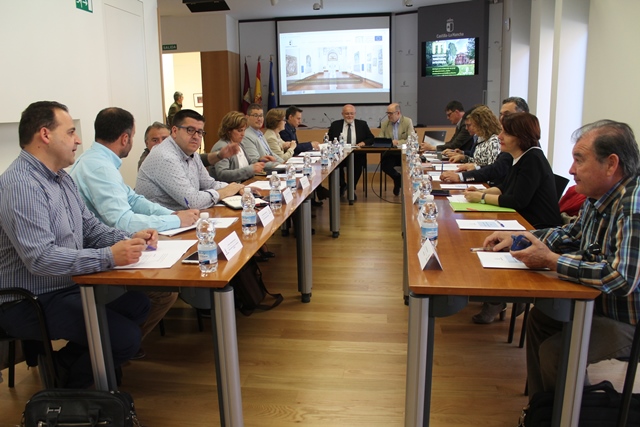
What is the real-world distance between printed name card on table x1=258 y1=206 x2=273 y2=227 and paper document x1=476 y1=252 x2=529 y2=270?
3.59ft

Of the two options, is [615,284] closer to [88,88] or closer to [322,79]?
[88,88]

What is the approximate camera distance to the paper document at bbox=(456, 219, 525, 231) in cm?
255

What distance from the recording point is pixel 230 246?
219cm

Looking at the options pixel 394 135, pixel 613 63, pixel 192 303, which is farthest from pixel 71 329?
pixel 394 135

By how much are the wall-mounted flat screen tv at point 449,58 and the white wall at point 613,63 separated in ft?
13.4

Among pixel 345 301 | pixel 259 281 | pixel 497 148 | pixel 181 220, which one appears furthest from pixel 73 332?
pixel 497 148

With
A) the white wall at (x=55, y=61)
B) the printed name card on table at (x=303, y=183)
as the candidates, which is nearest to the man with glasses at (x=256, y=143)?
the white wall at (x=55, y=61)

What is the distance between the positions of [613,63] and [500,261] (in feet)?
11.8

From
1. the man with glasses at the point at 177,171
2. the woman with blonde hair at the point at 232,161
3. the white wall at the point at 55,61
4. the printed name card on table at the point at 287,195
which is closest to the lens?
the man with glasses at the point at 177,171

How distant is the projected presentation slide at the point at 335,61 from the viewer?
33.5 feet

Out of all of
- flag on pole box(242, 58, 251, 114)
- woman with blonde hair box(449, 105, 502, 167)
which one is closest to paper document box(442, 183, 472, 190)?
woman with blonde hair box(449, 105, 502, 167)

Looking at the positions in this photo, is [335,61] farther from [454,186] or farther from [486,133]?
[454,186]

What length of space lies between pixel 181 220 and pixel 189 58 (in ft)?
34.8

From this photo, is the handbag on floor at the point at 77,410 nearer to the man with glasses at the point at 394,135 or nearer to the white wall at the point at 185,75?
the man with glasses at the point at 394,135
